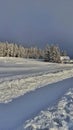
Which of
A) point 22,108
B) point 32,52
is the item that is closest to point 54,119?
point 22,108

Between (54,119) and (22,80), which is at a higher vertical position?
(54,119)

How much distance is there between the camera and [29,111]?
10930mm

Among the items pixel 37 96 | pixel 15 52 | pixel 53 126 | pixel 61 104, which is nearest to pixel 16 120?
pixel 53 126

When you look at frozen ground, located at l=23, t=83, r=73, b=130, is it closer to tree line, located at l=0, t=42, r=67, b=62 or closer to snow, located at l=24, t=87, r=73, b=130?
snow, located at l=24, t=87, r=73, b=130

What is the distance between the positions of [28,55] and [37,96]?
417 ft

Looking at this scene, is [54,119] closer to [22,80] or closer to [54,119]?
[54,119]

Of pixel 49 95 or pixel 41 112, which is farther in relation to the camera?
pixel 49 95

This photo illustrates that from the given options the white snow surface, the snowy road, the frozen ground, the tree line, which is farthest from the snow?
the tree line

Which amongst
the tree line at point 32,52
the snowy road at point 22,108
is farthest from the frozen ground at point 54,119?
the tree line at point 32,52

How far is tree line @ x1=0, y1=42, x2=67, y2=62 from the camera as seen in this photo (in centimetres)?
11744

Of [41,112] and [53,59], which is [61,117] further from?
[53,59]

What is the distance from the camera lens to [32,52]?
146m

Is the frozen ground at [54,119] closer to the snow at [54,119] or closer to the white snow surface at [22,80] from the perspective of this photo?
the snow at [54,119]

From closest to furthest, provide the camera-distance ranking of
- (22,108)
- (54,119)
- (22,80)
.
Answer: (54,119) < (22,108) < (22,80)
